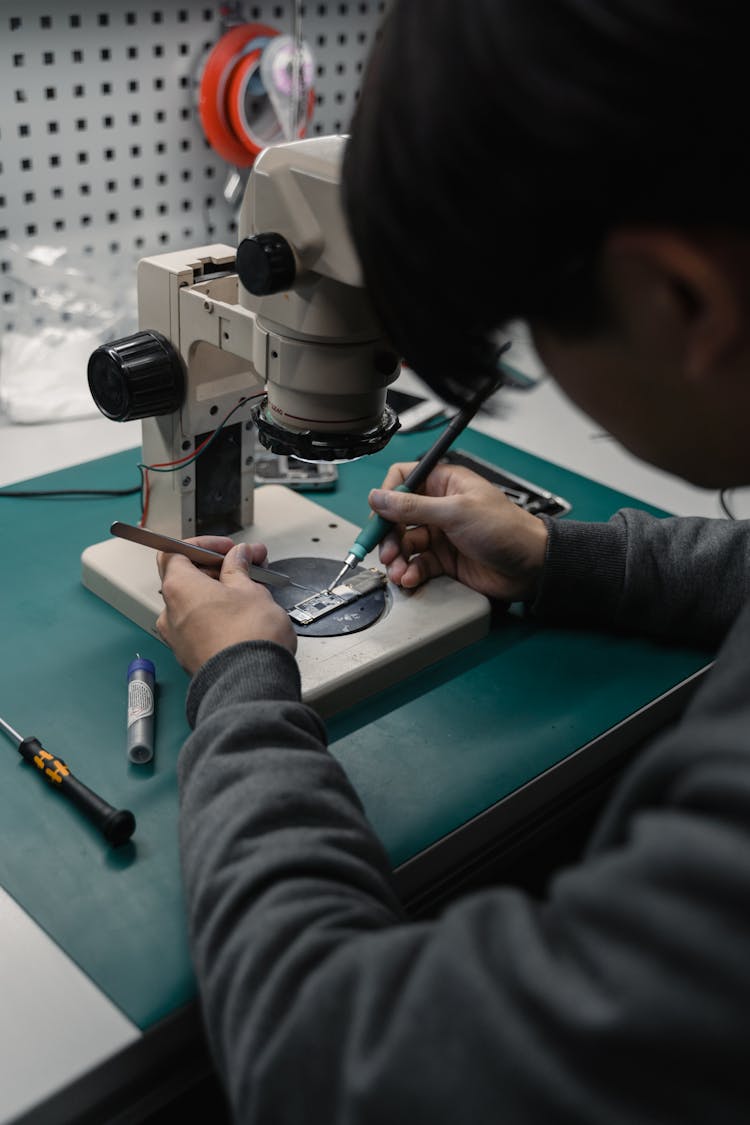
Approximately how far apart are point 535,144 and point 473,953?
14.0 inches

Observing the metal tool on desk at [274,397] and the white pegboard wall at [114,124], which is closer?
the metal tool on desk at [274,397]

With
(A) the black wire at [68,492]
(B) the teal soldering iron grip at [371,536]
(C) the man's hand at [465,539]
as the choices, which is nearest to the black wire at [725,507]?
(C) the man's hand at [465,539]

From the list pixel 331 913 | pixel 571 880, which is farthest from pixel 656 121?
pixel 331 913

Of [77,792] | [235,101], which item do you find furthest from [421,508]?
[235,101]

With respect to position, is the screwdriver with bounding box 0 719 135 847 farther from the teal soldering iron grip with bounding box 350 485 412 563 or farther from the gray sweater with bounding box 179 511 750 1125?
the teal soldering iron grip with bounding box 350 485 412 563

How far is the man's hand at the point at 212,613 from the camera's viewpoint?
32.3 inches

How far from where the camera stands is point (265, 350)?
0.83 m

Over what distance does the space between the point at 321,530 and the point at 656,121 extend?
755 millimetres

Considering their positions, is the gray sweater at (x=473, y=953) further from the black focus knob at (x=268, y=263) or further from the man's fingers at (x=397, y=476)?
the man's fingers at (x=397, y=476)

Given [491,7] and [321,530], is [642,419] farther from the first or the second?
[321,530]

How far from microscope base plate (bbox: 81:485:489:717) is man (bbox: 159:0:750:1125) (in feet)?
0.99

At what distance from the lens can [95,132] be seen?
1410 mm

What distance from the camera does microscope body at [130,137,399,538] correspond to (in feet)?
2.46

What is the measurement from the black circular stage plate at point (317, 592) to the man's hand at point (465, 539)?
4 centimetres
